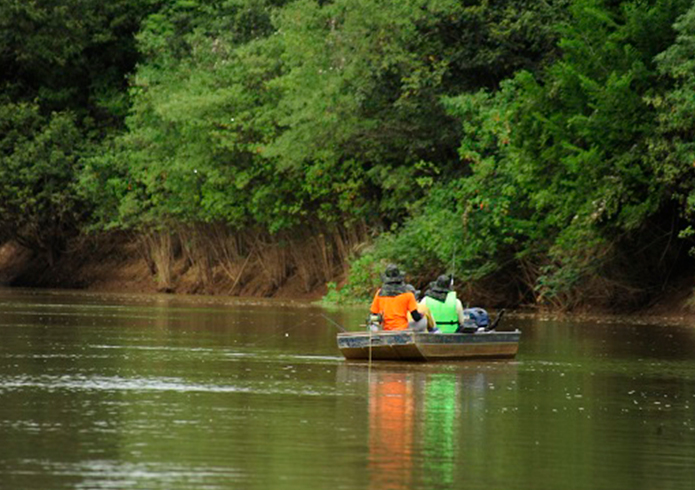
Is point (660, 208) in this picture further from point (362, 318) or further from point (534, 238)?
point (362, 318)

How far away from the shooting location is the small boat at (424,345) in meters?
28.8

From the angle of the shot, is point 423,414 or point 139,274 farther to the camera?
point 139,274

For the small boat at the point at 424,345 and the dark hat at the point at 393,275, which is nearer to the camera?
the small boat at the point at 424,345

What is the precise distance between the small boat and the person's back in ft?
1.63

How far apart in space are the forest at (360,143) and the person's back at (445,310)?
1374cm

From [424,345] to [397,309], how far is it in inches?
29.9

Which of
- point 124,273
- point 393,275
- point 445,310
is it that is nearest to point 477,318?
point 445,310

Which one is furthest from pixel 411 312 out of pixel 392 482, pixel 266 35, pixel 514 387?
pixel 266 35

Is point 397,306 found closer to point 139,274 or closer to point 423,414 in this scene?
point 423,414

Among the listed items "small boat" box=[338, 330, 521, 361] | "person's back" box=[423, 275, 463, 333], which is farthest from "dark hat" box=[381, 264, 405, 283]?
"person's back" box=[423, 275, 463, 333]

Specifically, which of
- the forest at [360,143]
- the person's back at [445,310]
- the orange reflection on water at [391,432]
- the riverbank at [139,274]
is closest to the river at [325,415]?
the orange reflection on water at [391,432]

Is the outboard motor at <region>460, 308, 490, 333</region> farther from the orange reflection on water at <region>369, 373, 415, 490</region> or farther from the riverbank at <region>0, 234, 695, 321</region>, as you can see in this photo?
the riverbank at <region>0, 234, 695, 321</region>

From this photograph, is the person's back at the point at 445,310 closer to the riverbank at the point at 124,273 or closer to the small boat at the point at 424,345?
the small boat at the point at 424,345

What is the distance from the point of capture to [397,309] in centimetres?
2941
